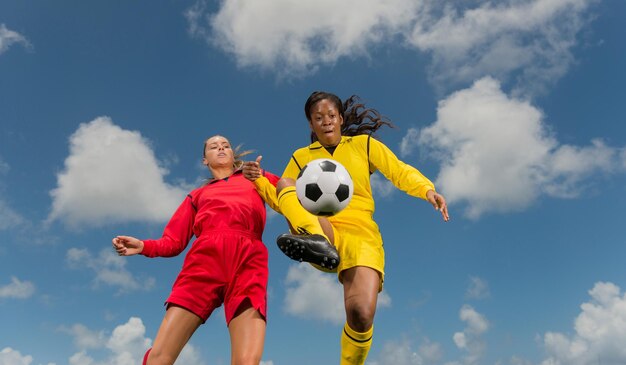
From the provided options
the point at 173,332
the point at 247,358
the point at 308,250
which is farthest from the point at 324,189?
the point at 173,332

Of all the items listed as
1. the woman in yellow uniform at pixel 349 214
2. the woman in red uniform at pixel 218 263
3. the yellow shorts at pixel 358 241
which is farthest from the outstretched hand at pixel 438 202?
the woman in red uniform at pixel 218 263

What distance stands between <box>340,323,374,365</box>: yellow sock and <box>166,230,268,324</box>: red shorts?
3.03ft

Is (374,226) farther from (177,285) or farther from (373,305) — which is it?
(177,285)

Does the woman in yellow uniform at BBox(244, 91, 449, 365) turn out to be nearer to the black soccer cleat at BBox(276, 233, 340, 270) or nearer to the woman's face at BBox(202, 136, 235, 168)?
the black soccer cleat at BBox(276, 233, 340, 270)

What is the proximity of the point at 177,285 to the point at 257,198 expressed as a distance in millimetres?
1277

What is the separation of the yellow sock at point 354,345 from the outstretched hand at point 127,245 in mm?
2492

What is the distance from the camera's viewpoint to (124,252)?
6293mm

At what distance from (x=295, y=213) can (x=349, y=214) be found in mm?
676

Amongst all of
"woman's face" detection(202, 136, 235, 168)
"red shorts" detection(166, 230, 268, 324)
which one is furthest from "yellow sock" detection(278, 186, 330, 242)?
"woman's face" detection(202, 136, 235, 168)

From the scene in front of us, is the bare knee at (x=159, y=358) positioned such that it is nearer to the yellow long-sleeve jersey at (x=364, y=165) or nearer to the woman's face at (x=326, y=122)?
the yellow long-sleeve jersey at (x=364, y=165)

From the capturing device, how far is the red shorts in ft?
17.9

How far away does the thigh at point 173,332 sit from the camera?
210 inches

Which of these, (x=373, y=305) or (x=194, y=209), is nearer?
(x=373, y=305)

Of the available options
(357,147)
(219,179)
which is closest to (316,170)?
(357,147)
